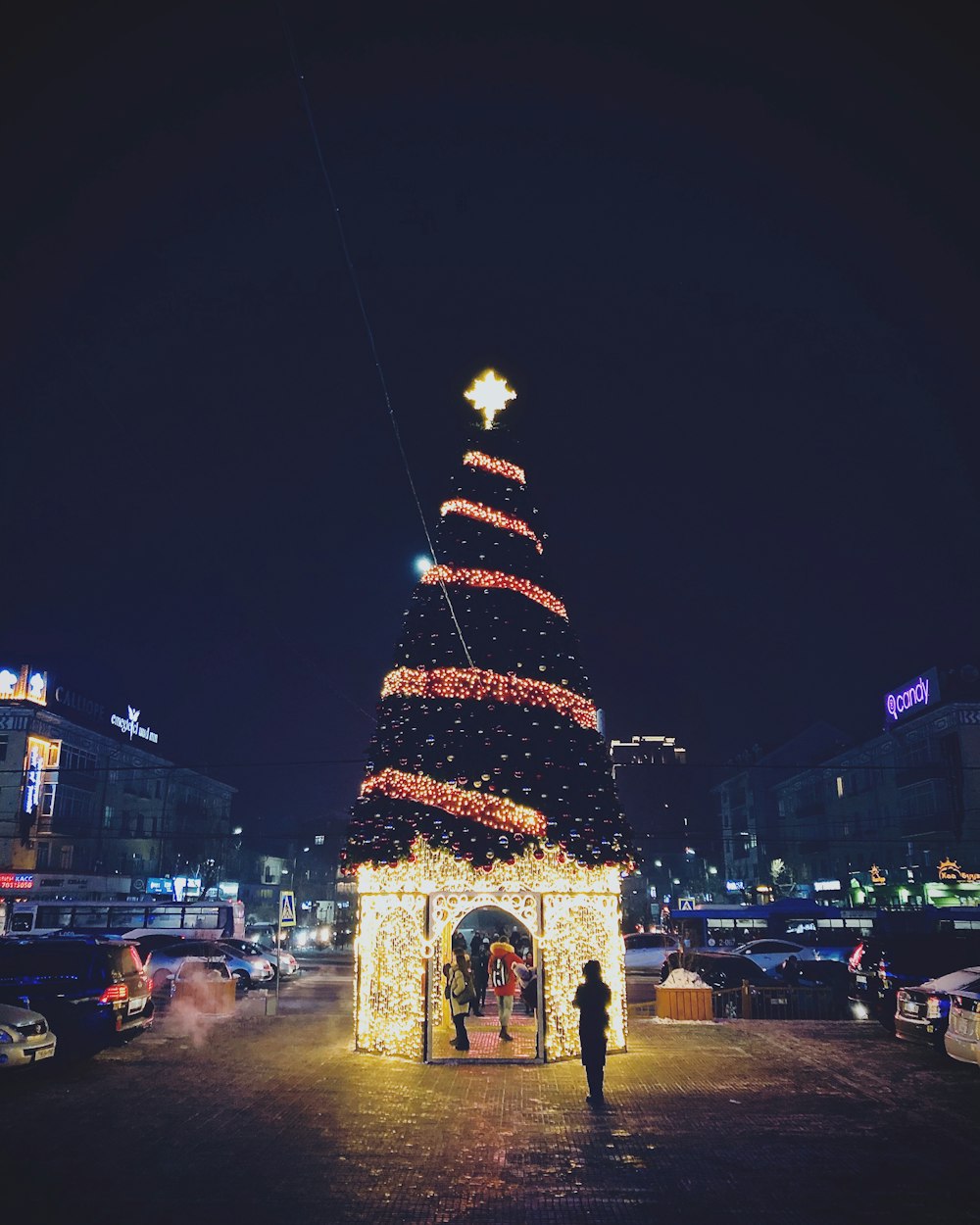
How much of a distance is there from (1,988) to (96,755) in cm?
4871

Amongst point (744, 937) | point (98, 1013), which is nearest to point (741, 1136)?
point (98, 1013)

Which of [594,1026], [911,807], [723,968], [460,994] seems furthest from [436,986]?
[911,807]

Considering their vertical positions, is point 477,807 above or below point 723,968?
above

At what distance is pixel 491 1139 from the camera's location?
9000 millimetres

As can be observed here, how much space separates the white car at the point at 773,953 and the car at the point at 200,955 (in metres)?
14.1

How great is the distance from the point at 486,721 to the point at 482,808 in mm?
1303

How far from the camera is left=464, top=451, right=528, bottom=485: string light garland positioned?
628 inches

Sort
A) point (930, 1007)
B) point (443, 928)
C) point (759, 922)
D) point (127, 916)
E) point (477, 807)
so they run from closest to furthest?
point (930, 1007), point (477, 807), point (443, 928), point (127, 916), point (759, 922)

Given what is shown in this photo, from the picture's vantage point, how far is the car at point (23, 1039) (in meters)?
11.3

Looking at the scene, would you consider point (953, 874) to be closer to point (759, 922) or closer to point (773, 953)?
point (759, 922)

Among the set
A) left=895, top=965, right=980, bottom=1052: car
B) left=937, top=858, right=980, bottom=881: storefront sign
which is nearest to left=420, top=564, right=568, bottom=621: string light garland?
left=895, top=965, right=980, bottom=1052: car

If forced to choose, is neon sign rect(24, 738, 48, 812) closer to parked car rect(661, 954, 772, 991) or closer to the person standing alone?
parked car rect(661, 954, 772, 991)

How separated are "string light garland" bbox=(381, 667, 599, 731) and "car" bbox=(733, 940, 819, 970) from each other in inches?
652

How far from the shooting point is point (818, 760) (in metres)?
71.4
